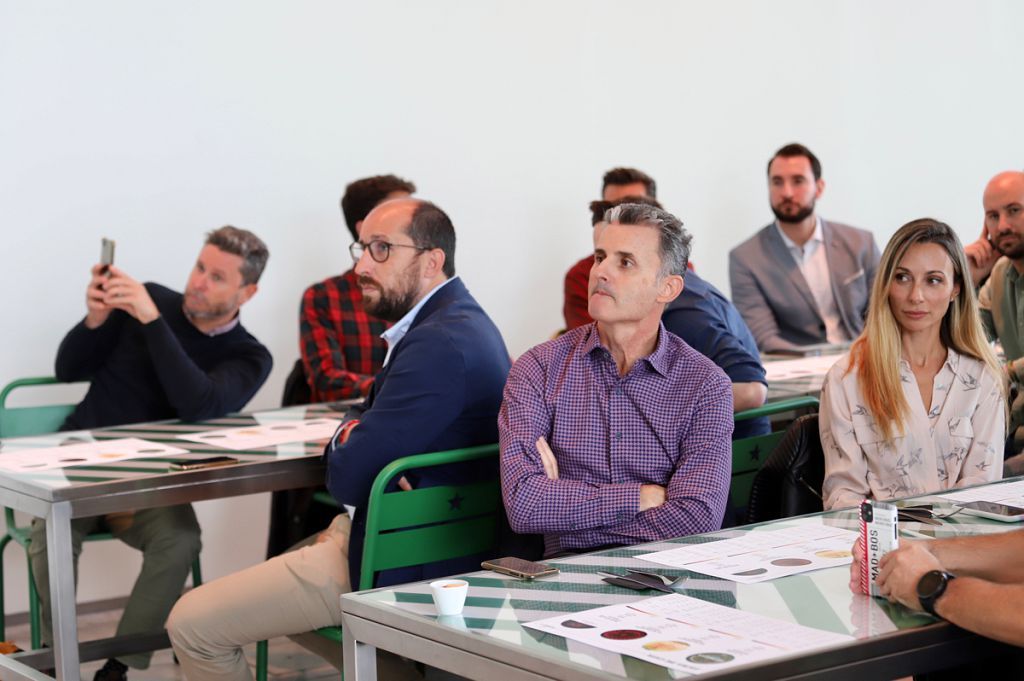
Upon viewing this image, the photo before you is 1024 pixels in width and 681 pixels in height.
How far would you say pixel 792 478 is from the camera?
9.46ft

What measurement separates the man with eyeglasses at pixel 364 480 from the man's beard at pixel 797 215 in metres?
3.24

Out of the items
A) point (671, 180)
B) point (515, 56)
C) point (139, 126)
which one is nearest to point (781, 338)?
point (671, 180)

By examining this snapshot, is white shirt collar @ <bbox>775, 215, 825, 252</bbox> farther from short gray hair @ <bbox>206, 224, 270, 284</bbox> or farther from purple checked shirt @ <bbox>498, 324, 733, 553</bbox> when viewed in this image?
purple checked shirt @ <bbox>498, 324, 733, 553</bbox>

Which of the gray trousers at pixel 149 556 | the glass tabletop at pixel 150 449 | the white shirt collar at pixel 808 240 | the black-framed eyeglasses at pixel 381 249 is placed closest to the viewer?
the glass tabletop at pixel 150 449

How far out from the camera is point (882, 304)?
117 inches

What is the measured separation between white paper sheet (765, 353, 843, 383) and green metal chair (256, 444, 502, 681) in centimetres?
154

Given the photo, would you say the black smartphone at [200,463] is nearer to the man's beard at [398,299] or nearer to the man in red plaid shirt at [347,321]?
the man's beard at [398,299]

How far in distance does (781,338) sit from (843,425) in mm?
3097

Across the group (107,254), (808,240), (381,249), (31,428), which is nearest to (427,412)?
(381,249)

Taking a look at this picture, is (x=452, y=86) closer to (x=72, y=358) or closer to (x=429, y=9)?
(x=429, y=9)

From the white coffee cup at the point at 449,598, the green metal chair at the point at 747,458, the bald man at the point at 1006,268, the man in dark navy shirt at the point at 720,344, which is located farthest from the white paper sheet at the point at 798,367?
the white coffee cup at the point at 449,598

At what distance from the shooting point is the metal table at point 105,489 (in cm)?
285

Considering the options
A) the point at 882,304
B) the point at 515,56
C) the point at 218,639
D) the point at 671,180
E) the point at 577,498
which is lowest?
the point at 218,639

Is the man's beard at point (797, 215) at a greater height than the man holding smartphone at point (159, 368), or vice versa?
the man's beard at point (797, 215)
